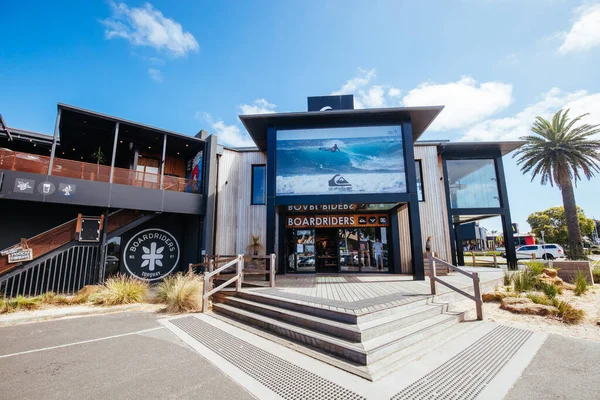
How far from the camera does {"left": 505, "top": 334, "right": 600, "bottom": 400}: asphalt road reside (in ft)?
9.86

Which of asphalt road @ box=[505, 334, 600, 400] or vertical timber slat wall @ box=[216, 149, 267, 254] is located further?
vertical timber slat wall @ box=[216, 149, 267, 254]

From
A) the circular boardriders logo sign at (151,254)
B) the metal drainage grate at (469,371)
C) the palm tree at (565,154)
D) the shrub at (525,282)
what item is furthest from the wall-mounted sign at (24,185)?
the palm tree at (565,154)

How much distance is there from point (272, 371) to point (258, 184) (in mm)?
11432

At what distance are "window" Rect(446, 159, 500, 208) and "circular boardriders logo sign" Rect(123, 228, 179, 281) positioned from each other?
15.8 metres

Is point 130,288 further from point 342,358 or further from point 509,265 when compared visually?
point 509,265

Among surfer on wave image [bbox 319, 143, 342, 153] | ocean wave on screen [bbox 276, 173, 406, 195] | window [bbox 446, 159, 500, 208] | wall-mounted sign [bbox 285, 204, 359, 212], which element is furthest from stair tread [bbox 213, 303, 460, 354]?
window [bbox 446, 159, 500, 208]

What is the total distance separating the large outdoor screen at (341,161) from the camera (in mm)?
10664

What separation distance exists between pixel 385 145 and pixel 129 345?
1040 centimetres

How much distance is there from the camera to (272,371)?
3725mm

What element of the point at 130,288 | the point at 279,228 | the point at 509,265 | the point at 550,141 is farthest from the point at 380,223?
the point at 550,141

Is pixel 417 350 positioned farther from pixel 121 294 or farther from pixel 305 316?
pixel 121 294

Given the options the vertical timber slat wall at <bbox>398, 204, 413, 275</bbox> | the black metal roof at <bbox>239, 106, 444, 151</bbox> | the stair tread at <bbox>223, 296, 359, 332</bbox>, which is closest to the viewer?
the stair tread at <bbox>223, 296, 359, 332</bbox>

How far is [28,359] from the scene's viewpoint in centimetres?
431

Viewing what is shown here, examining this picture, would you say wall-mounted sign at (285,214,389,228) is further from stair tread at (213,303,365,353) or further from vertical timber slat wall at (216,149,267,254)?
stair tread at (213,303,365,353)
